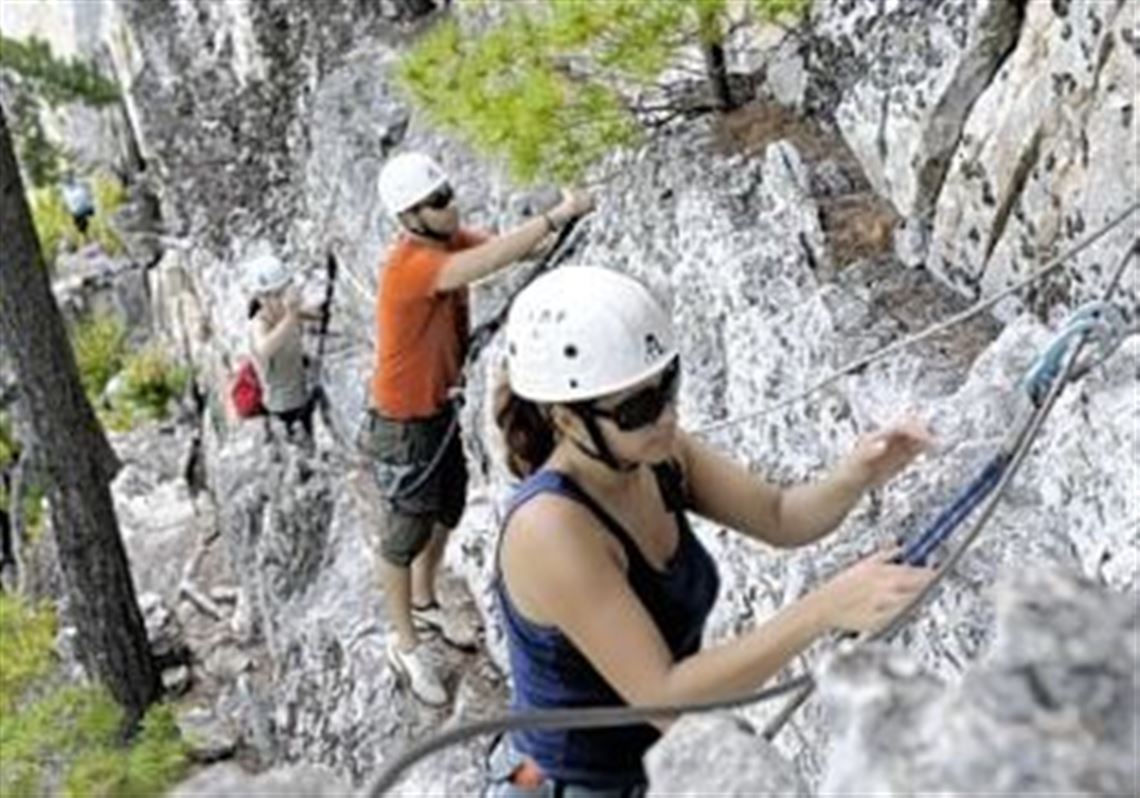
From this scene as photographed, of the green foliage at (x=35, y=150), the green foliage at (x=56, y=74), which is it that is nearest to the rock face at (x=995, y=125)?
the green foliage at (x=56, y=74)

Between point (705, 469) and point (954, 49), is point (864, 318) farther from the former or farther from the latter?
point (705, 469)

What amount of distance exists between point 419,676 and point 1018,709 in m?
5.56

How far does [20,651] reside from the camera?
9.95 m

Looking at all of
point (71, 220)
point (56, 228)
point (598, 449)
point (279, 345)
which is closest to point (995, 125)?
point (598, 449)

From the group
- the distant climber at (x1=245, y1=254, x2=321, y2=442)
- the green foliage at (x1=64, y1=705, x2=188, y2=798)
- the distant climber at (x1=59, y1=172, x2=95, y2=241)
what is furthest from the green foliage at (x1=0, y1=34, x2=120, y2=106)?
the green foliage at (x1=64, y1=705, x2=188, y2=798)

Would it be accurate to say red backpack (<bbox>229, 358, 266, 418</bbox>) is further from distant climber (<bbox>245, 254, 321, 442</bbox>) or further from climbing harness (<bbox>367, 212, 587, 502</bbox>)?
climbing harness (<bbox>367, 212, 587, 502</bbox>)

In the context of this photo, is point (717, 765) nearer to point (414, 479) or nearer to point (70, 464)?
point (414, 479)

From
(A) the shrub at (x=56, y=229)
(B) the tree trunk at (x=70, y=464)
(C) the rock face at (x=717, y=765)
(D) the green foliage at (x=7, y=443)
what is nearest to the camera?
(C) the rock face at (x=717, y=765)

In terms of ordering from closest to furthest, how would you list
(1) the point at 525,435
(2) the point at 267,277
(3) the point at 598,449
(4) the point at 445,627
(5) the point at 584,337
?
(3) the point at 598,449 → (5) the point at 584,337 → (1) the point at 525,435 → (4) the point at 445,627 → (2) the point at 267,277

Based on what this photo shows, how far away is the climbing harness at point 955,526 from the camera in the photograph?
280cm

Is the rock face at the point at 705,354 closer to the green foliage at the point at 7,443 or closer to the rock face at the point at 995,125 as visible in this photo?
the rock face at the point at 995,125

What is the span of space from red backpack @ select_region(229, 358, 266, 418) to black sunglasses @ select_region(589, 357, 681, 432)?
20.3 ft

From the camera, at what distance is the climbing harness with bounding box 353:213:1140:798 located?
2.80m

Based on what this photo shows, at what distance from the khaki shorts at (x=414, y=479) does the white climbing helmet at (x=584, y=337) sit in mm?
3244
